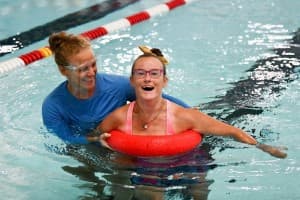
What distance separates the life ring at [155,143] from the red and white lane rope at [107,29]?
257cm

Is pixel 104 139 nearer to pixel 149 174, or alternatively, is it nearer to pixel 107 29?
pixel 149 174

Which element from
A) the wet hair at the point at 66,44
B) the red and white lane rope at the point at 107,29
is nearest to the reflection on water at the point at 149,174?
the wet hair at the point at 66,44

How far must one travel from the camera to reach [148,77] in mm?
3025

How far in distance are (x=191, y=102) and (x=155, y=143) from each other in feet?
5.48

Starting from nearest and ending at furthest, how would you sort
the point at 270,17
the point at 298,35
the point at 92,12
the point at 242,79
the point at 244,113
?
1. the point at 244,113
2. the point at 242,79
3. the point at 298,35
4. the point at 270,17
5. the point at 92,12

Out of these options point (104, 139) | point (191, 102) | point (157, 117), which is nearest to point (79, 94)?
point (104, 139)

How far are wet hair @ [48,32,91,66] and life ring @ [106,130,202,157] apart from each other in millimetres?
477

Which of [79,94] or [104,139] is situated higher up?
[79,94]

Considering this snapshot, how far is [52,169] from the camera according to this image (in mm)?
3738

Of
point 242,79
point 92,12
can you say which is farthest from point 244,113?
point 92,12

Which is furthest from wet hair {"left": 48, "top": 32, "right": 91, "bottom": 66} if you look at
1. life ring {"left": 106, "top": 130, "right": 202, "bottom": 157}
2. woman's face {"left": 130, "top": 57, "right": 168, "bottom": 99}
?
life ring {"left": 106, "top": 130, "right": 202, "bottom": 157}

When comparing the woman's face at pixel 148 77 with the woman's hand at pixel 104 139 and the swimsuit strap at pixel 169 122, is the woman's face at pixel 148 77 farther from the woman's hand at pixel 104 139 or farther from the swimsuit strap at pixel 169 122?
the woman's hand at pixel 104 139

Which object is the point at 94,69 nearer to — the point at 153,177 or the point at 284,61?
the point at 153,177

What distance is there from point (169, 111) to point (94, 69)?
448mm
